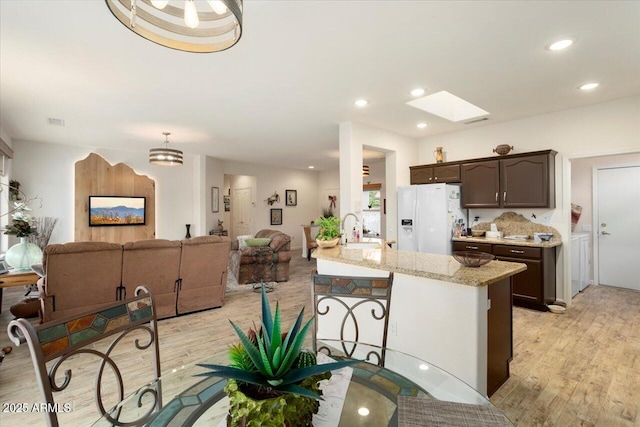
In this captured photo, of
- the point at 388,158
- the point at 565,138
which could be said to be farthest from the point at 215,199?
the point at 565,138

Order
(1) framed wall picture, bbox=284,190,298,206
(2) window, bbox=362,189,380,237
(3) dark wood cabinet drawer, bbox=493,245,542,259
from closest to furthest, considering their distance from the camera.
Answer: (3) dark wood cabinet drawer, bbox=493,245,542,259 < (2) window, bbox=362,189,380,237 < (1) framed wall picture, bbox=284,190,298,206

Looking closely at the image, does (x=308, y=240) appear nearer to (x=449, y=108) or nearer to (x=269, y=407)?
(x=449, y=108)

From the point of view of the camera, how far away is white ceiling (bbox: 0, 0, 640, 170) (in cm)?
210

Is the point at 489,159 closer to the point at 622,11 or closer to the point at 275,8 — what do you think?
the point at 622,11

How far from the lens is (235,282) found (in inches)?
230

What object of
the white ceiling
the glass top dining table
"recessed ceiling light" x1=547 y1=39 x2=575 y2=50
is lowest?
the glass top dining table

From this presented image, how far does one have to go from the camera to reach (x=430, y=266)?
2.37 meters

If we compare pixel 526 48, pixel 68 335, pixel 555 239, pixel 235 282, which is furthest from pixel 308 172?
pixel 68 335

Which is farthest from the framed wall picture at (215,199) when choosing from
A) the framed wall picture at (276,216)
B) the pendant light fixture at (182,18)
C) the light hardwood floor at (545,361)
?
the pendant light fixture at (182,18)

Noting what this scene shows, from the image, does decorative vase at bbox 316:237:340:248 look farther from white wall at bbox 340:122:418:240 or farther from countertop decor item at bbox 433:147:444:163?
countertop decor item at bbox 433:147:444:163

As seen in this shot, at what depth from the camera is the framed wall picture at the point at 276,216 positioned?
9570 mm

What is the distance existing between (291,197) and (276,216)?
0.86m

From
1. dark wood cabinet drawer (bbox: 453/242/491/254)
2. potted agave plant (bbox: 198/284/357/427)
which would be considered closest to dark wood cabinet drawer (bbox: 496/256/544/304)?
dark wood cabinet drawer (bbox: 453/242/491/254)

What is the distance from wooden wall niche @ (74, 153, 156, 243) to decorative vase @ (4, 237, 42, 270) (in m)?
3.28
